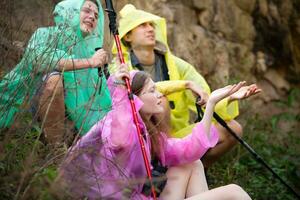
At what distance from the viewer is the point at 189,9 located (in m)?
8.11

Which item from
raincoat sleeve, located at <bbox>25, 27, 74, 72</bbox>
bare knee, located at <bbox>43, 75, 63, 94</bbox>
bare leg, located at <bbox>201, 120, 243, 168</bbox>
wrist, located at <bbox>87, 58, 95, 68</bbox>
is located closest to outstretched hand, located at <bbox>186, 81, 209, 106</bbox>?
bare leg, located at <bbox>201, 120, 243, 168</bbox>

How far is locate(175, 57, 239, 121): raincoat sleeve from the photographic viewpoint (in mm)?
5457

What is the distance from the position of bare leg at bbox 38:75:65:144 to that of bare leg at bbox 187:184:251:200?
3.01 feet

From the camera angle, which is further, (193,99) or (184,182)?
(193,99)

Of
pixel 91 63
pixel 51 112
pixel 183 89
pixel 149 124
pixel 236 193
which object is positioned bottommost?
pixel 236 193

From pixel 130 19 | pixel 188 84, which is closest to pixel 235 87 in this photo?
pixel 188 84

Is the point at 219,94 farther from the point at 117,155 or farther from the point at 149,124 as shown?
the point at 117,155

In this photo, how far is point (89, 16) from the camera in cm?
546

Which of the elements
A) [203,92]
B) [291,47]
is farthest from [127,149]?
[291,47]

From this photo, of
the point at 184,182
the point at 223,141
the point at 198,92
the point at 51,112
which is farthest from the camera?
the point at 223,141

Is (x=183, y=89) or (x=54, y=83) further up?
(x=54, y=83)

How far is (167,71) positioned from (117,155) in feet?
6.28

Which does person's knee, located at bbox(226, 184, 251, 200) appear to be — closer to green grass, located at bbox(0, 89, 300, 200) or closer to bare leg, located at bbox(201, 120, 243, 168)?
green grass, located at bbox(0, 89, 300, 200)

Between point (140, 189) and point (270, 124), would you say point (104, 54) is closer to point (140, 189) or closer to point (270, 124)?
point (140, 189)
